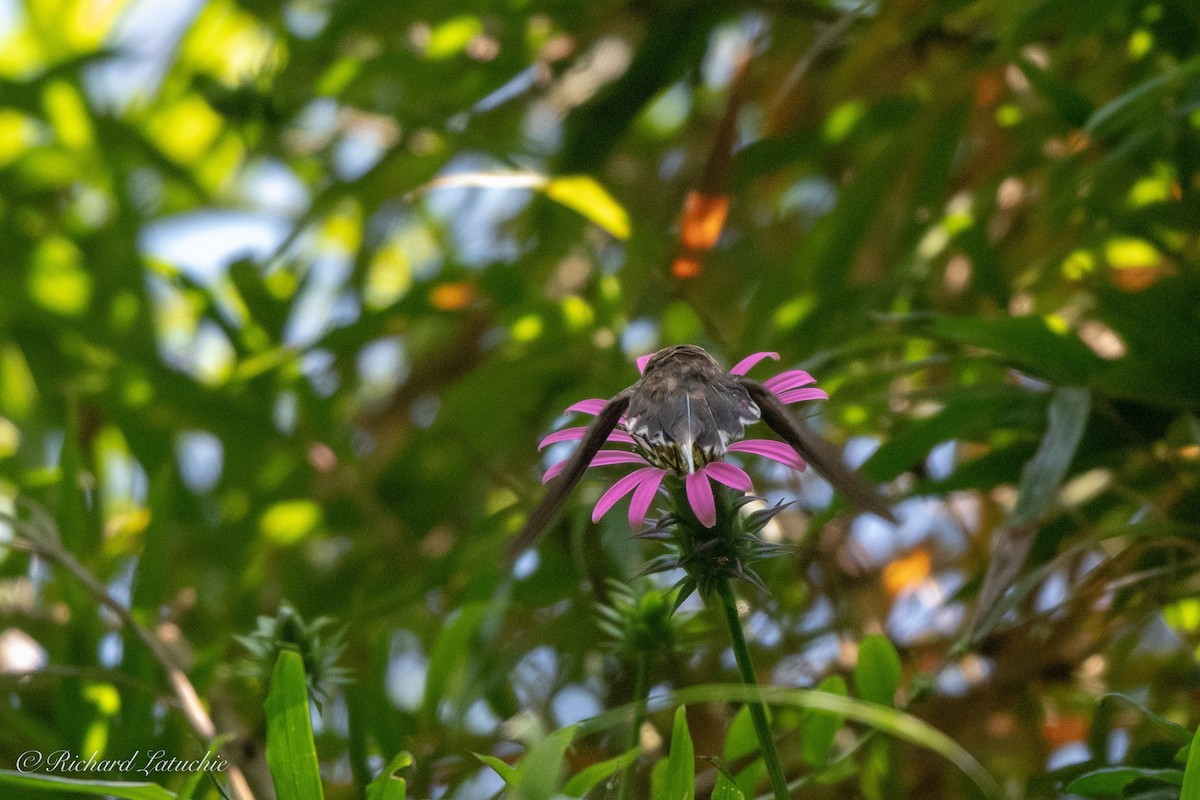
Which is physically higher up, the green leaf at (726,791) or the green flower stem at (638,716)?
the green flower stem at (638,716)

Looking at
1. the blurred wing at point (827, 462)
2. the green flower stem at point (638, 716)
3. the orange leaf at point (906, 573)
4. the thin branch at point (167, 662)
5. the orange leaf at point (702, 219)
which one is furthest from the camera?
the orange leaf at point (906, 573)

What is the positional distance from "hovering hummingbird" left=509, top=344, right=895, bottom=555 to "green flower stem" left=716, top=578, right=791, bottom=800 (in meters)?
0.05

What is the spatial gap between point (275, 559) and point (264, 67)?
0.46 metres

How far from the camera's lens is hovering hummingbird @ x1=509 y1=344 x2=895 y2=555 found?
0.35 m

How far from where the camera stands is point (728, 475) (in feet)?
1.29

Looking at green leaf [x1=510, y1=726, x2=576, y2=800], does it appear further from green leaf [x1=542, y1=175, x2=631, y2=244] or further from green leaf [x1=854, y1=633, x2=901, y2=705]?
green leaf [x1=542, y1=175, x2=631, y2=244]

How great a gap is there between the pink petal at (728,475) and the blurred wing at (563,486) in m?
0.04

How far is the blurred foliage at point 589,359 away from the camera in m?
0.64

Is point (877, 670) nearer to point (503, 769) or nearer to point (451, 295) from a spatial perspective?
point (503, 769)

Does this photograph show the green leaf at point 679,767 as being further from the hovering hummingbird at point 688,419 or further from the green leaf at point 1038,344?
the green leaf at point 1038,344

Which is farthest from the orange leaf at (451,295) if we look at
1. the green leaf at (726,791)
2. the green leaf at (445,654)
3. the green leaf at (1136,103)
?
the green leaf at (726,791)

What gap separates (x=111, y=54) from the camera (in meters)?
1.12

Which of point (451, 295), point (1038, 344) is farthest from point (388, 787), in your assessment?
point (451, 295)

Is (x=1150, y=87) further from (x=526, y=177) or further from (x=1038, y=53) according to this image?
(x=526, y=177)
